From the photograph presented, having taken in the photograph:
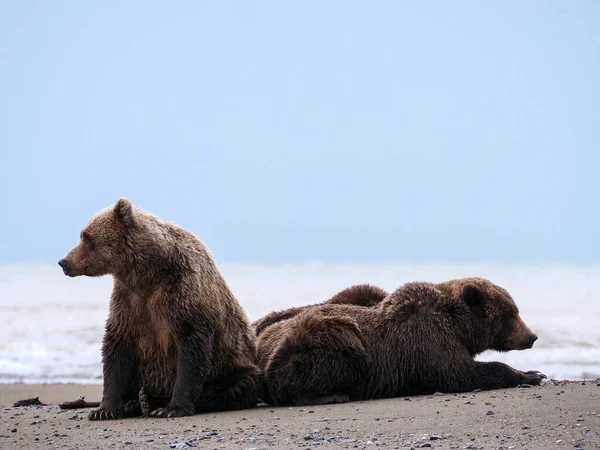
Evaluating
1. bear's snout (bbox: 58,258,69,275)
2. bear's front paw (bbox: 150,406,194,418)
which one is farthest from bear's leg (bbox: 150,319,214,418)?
bear's snout (bbox: 58,258,69,275)

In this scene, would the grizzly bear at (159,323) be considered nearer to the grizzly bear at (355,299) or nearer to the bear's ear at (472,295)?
the grizzly bear at (355,299)

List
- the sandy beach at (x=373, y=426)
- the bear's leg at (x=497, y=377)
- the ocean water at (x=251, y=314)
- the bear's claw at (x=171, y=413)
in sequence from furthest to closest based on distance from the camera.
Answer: the ocean water at (x=251, y=314) → the bear's leg at (x=497, y=377) → the bear's claw at (x=171, y=413) → the sandy beach at (x=373, y=426)

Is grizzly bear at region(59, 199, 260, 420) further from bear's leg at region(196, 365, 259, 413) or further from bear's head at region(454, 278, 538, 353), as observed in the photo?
bear's head at region(454, 278, 538, 353)

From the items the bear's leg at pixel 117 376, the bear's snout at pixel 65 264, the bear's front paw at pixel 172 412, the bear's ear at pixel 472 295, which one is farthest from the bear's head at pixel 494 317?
the bear's snout at pixel 65 264

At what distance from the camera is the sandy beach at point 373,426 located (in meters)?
6.87

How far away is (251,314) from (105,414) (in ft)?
61.6

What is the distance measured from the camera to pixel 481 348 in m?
9.66

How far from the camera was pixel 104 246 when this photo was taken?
8672 mm

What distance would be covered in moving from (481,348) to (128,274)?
3405 mm

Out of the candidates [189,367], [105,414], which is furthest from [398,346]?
[105,414]

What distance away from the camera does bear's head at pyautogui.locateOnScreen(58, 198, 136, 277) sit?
28.5ft

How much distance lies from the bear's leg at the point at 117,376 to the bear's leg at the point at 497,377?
3.05m

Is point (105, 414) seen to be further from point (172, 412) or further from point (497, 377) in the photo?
point (497, 377)

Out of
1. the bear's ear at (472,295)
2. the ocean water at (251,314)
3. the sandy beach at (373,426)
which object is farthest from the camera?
the ocean water at (251,314)
